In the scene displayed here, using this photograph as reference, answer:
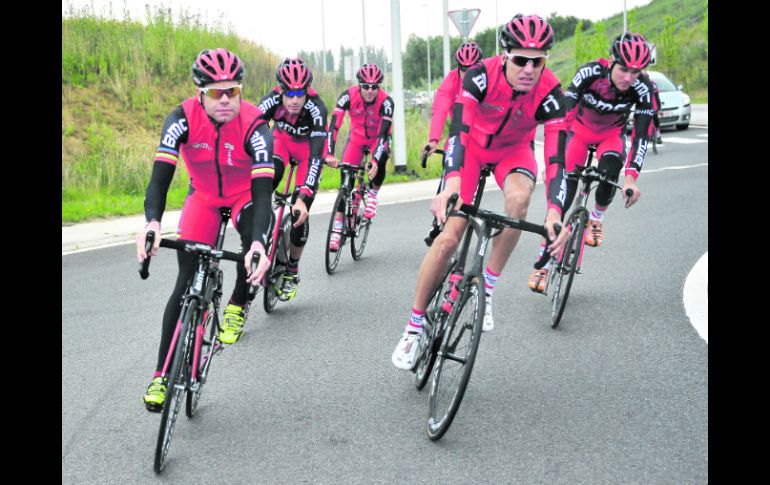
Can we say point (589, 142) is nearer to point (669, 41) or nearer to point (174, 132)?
point (174, 132)

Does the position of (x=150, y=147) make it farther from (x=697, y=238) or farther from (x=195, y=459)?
(x=195, y=459)

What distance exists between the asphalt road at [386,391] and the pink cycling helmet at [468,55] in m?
2.70

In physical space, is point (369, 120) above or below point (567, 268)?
above

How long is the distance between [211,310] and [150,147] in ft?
58.7

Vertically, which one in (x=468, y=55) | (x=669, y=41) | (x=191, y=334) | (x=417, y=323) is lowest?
(x=417, y=323)

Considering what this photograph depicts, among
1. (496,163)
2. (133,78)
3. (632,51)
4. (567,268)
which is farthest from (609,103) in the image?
(133,78)

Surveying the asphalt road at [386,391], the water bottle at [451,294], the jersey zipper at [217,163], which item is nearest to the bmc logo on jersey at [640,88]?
the asphalt road at [386,391]

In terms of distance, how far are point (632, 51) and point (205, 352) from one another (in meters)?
4.34

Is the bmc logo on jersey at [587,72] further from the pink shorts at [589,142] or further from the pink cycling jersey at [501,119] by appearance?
the pink cycling jersey at [501,119]

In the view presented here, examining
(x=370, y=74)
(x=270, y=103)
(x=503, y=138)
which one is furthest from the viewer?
(x=370, y=74)

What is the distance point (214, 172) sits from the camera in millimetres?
5504

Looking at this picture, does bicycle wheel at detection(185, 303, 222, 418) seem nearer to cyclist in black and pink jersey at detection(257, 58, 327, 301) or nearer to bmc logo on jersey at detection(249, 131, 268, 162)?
bmc logo on jersey at detection(249, 131, 268, 162)

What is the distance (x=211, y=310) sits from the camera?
16.2 ft

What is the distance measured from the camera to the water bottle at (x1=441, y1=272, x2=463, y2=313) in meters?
5.02
